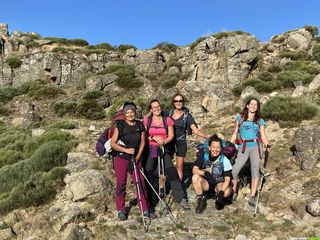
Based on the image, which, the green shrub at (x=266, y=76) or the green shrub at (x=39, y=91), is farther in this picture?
the green shrub at (x=39, y=91)

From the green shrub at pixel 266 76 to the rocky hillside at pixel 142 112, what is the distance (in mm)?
108

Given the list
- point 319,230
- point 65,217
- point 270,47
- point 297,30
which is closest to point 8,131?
point 65,217

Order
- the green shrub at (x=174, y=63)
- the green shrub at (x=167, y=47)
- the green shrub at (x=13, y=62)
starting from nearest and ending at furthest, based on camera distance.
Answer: the green shrub at (x=174, y=63)
the green shrub at (x=13, y=62)
the green shrub at (x=167, y=47)

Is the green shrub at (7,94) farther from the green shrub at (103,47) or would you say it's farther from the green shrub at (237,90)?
the green shrub at (237,90)

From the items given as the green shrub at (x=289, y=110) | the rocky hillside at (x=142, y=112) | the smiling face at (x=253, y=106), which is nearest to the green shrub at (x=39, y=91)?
the rocky hillside at (x=142, y=112)

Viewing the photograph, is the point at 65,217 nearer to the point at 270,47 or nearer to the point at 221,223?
the point at 221,223

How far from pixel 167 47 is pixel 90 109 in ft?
47.3

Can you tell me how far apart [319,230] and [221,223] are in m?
1.82

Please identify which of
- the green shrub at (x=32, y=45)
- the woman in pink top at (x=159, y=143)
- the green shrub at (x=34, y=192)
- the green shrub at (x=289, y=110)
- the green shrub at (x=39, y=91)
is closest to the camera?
the woman in pink top at (x=159, y=143)

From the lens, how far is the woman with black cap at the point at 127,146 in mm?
6531

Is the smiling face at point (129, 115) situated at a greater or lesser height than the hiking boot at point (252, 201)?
greater

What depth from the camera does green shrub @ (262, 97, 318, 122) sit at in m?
11.8

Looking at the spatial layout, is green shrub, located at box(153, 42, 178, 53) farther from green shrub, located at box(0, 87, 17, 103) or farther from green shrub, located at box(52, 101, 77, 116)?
green shrub, located at box(0, 87, 17, 103)

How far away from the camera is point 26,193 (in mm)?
8773
